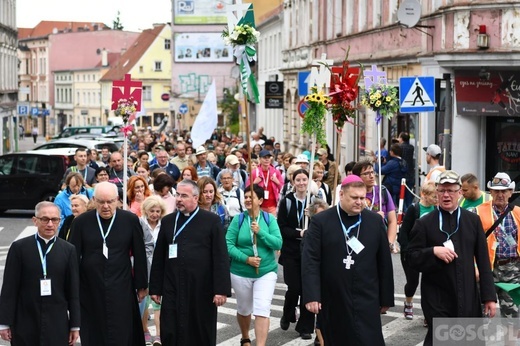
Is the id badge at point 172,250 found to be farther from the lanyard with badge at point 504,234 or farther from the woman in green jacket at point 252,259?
the lanyard with badge at point 504,234

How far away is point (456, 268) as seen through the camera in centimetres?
934

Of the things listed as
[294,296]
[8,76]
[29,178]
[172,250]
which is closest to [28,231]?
[29,178]

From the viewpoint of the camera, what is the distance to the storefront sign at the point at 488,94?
23938mm

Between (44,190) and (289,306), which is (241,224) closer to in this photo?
(289,306)

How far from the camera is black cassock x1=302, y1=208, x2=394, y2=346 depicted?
30.5ft

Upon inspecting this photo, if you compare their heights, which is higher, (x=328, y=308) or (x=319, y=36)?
(x=319, y=36)

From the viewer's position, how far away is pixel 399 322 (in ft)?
43.9

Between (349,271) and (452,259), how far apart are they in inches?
30.9

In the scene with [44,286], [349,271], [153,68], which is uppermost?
[153,68]

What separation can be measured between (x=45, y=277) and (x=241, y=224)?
293 centimetres

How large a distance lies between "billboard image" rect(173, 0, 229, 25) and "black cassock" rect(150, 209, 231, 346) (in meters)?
78.4

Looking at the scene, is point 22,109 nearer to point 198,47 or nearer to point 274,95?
point 274,95

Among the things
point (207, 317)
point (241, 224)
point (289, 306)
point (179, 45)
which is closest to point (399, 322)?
point (289, 306)

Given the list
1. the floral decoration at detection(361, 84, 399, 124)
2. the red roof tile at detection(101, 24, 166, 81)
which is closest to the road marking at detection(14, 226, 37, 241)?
the floral decoration at detection(361, 84, 399, 124)
